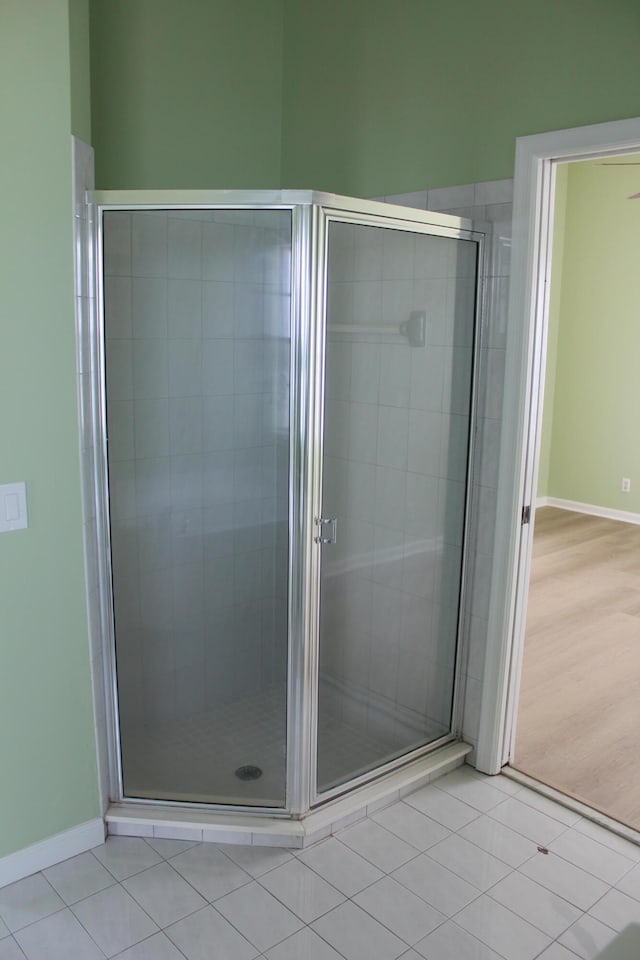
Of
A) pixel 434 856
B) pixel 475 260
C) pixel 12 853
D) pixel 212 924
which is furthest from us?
pixel 475 260

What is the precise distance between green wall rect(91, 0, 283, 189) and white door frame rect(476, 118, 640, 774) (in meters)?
1.21

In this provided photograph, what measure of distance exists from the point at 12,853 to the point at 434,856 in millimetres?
1252

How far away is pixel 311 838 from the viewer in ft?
8.13

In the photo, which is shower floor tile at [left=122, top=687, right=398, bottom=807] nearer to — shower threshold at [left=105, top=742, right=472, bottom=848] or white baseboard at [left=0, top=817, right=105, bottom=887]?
shower threshold at [left=105, top=742, right=472, bottom=848]

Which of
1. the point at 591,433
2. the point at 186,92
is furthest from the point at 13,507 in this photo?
the point at 591,433

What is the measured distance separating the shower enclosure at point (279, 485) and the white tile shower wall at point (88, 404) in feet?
0.15

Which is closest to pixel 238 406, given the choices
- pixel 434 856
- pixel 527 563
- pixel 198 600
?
A: pixel 198 600

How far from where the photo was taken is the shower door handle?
7.89 feet

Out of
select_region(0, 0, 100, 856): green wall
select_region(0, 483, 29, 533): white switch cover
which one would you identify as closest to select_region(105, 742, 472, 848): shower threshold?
select_region(0, 0, 100, 856): green wall

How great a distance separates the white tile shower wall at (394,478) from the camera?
8.03 ft

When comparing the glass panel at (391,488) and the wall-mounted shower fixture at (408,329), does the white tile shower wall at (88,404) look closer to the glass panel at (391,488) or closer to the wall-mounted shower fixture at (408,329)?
the glass panel at (391,488)

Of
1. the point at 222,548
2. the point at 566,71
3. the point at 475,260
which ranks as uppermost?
the point at 566,71

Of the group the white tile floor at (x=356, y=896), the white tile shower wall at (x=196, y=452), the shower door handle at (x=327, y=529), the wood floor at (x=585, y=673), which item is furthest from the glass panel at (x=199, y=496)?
the wood floor at (x=585, y=673)

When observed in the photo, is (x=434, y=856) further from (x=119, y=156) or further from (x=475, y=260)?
(x=119, y=156)
